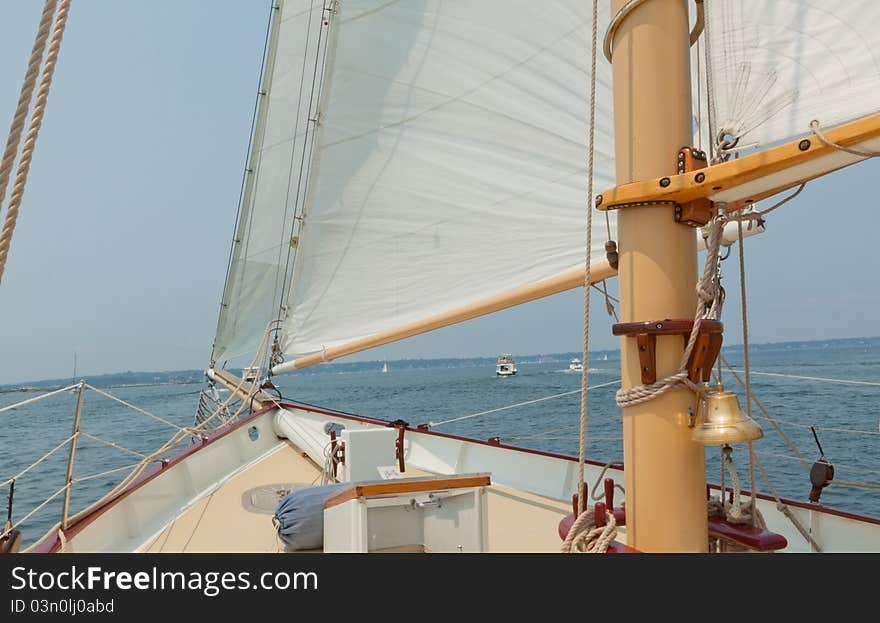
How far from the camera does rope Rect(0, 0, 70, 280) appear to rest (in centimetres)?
Result: 155

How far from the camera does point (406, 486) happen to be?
241 cm

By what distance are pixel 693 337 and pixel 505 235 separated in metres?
2.11

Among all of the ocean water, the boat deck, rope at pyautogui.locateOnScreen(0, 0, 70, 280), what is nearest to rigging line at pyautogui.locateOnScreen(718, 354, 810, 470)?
the ocean water

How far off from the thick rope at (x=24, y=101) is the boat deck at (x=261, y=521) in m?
2.26

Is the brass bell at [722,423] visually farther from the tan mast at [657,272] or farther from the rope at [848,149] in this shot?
the rope at [848,149]

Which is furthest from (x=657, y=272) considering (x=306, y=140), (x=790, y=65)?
(x=306, y=140)

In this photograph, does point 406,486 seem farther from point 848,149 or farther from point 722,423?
point 848,149

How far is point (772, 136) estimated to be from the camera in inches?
80.0

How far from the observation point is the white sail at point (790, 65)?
6.47 feet

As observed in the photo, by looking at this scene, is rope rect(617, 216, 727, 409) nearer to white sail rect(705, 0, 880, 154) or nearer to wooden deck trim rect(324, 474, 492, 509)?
white sail rect(705, 0, 880, 154)

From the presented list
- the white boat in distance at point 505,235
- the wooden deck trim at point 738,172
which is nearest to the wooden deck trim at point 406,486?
the white boat in distance at point 505,235

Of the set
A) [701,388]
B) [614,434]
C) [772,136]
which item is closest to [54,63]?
[701,388]
